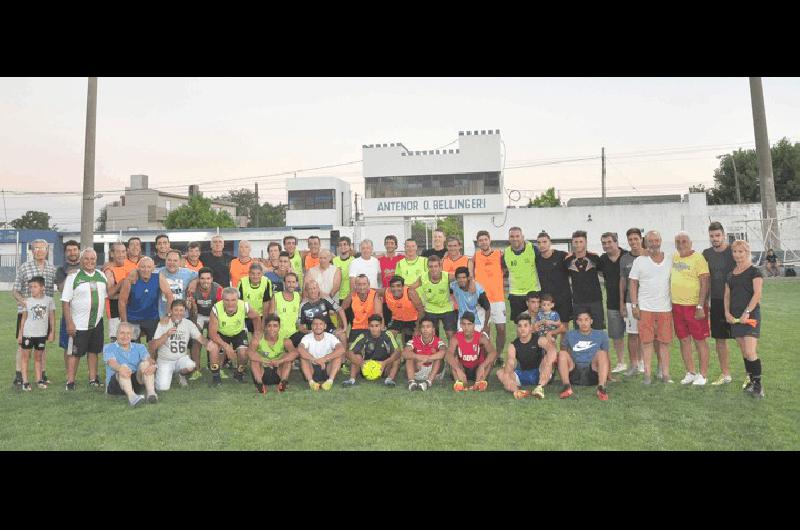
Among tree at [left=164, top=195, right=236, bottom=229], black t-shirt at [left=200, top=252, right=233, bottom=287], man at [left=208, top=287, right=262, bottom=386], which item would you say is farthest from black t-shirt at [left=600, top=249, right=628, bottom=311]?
tree at [left=164, top=195, right=236, bottom=229]

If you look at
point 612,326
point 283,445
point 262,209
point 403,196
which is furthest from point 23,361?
point 262,209

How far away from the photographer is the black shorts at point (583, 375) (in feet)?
21.4

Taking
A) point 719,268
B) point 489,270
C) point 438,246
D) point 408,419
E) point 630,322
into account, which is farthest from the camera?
point 438,246

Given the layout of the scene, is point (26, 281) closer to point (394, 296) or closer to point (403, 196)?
point (394, 296)

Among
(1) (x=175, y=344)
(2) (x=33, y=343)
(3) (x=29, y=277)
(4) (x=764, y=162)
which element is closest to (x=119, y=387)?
(1) (x=175, y=344)

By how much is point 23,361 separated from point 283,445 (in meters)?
4.16

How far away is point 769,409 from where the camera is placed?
18.1 feet

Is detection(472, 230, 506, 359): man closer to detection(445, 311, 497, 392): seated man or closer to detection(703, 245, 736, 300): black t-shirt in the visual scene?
detection(445, 311, 497, 392): seated man

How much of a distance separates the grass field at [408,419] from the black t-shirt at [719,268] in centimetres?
106

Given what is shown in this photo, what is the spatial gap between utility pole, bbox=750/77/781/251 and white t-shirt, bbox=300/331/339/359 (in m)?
20.0

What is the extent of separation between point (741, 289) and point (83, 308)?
7341 millimetres

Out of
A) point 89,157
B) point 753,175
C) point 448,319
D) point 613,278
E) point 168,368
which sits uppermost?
point 753,175

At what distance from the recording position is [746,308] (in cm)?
610

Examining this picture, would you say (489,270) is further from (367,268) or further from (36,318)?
(36,318)
